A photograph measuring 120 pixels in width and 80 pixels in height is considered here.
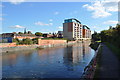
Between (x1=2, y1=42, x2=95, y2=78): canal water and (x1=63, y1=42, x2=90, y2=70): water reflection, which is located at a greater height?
(x1=63, y1=42, x2=90, y2=70): water reflection

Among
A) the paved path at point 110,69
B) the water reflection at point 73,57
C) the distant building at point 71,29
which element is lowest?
the water reflection at point 73,57

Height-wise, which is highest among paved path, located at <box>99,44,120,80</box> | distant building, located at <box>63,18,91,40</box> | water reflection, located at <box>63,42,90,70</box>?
distant building, located at <box>63,18,91,40</box>

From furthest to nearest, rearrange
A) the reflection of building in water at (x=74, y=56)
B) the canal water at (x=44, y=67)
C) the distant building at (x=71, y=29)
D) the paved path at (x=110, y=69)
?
the distant building at (x=71, y=29) < the reflection of building in water at (x=74, y=56) < the canal water at (x=44, y=67) < the paved path at (x=110, y=69)

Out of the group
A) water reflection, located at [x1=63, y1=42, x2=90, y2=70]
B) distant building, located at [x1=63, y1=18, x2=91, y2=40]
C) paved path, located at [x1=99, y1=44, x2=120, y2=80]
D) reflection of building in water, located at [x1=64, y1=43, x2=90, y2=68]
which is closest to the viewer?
paved path, located at [x1=99, y1=44, x2=120, y2=80]

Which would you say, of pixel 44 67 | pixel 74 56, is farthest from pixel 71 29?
pixel 44 67

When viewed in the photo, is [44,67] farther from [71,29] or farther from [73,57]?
[71,29]

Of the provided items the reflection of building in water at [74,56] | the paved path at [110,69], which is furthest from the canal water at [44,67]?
the paved path at [110,69]

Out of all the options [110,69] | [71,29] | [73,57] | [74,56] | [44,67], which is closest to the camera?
[110,69]

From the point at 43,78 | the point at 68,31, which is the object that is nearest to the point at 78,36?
the point at 68,31

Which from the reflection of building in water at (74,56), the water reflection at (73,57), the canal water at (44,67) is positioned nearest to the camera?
the canal water at (44,67)

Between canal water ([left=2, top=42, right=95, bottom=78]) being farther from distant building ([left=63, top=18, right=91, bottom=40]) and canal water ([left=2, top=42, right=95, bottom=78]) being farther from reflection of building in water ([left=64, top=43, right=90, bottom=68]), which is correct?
distant building ([left=63, top=18, right=91, bottom=40])

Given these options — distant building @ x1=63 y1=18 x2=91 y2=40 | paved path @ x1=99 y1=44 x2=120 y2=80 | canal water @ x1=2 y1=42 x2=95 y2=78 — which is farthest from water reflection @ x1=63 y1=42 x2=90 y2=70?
distant building @ x1=63 y1=18 x2=91 y2=40

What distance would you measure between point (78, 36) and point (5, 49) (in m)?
98.0

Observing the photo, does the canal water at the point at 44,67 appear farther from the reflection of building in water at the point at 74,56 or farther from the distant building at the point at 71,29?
the distant building at the point at 71,29
